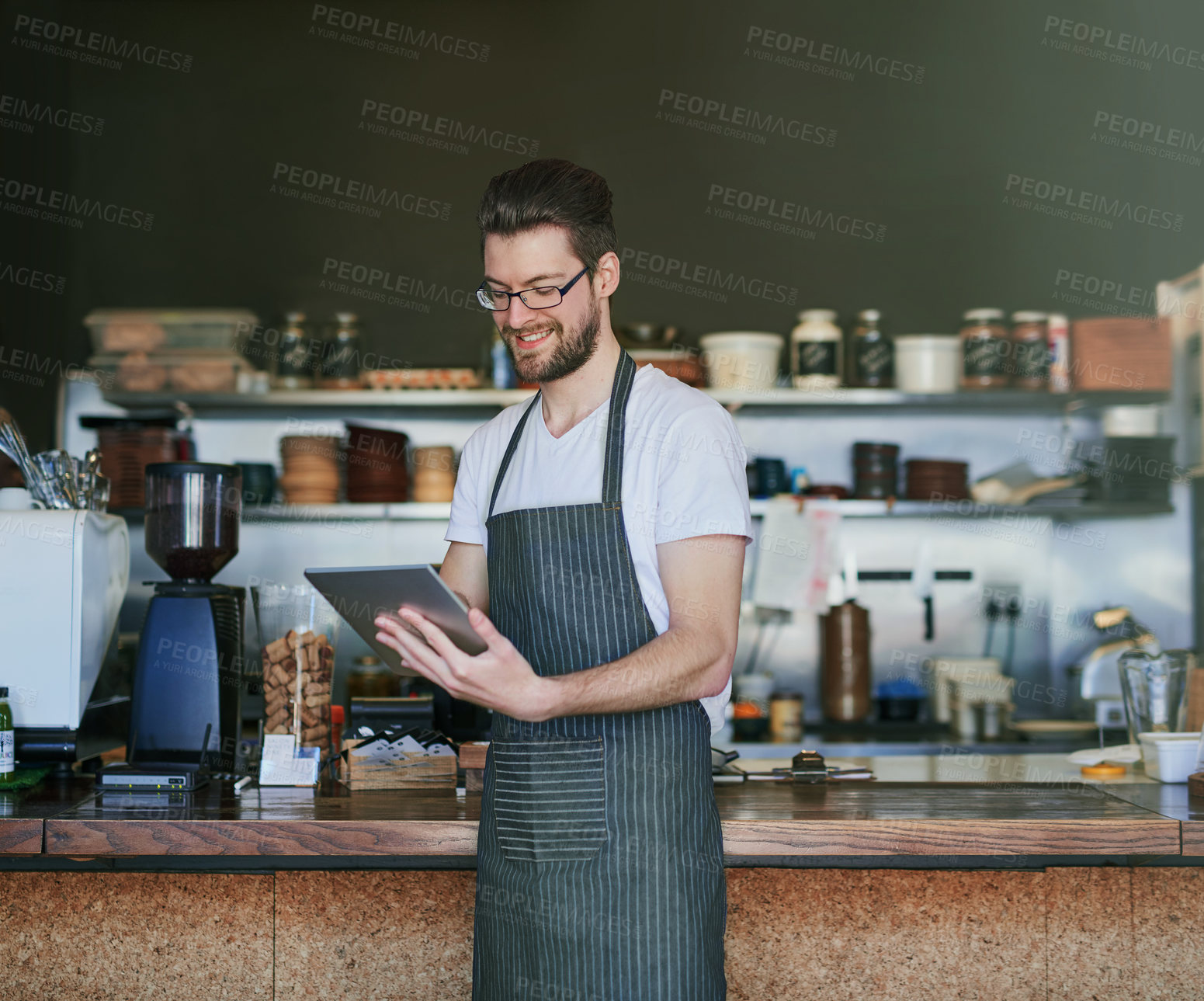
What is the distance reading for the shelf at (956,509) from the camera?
416 cm

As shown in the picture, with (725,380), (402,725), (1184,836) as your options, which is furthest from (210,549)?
(725,380)

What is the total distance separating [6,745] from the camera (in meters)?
2.10

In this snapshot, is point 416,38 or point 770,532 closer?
point 770,532

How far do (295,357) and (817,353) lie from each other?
6.32 ft

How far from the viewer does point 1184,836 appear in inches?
70.0

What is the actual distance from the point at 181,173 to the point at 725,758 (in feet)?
11.8

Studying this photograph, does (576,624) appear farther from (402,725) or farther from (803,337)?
(803,337)

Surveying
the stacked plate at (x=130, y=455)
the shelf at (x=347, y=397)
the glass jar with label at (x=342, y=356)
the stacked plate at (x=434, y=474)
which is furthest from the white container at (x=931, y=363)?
the stacked plate at (x=130, y=455)

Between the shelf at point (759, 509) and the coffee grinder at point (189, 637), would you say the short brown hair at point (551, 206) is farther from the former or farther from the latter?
the shelf at point (759, 509)

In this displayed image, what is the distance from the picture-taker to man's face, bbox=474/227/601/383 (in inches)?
65.1

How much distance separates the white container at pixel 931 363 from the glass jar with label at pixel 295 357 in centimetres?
218

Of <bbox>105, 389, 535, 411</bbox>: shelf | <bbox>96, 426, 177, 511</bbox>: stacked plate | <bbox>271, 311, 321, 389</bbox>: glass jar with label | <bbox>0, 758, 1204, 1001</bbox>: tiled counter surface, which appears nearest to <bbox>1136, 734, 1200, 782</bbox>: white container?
<bbox>0, 758, 1204, 1001</bbox>: tiled counter surface

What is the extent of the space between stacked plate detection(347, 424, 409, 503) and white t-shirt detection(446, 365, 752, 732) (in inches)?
95.2

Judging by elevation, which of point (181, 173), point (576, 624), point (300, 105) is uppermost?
point (300, 105)
